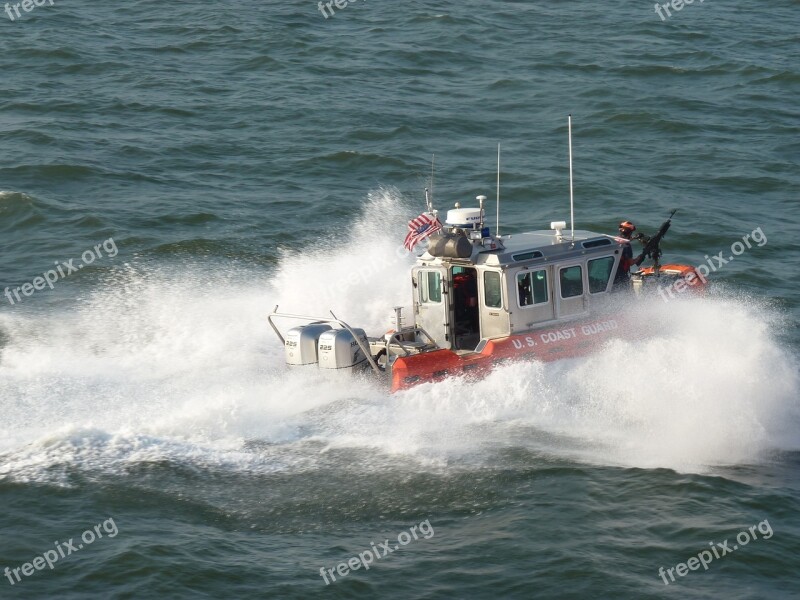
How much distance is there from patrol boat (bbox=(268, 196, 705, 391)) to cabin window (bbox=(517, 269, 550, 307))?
14mm

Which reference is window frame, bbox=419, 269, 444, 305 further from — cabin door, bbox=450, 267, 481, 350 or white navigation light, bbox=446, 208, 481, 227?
white navigation light, bbox=446, 208, 481, 227

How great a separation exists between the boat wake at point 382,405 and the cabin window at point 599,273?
0.61m

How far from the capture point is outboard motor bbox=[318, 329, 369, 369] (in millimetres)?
16875

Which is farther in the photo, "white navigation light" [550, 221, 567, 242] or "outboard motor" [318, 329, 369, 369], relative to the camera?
"white navigation light" [550, 221, 567, 242]

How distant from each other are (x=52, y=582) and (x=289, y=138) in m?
18.6

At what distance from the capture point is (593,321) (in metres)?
17.5

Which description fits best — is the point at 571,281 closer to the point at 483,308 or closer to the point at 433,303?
the point at 483,308
